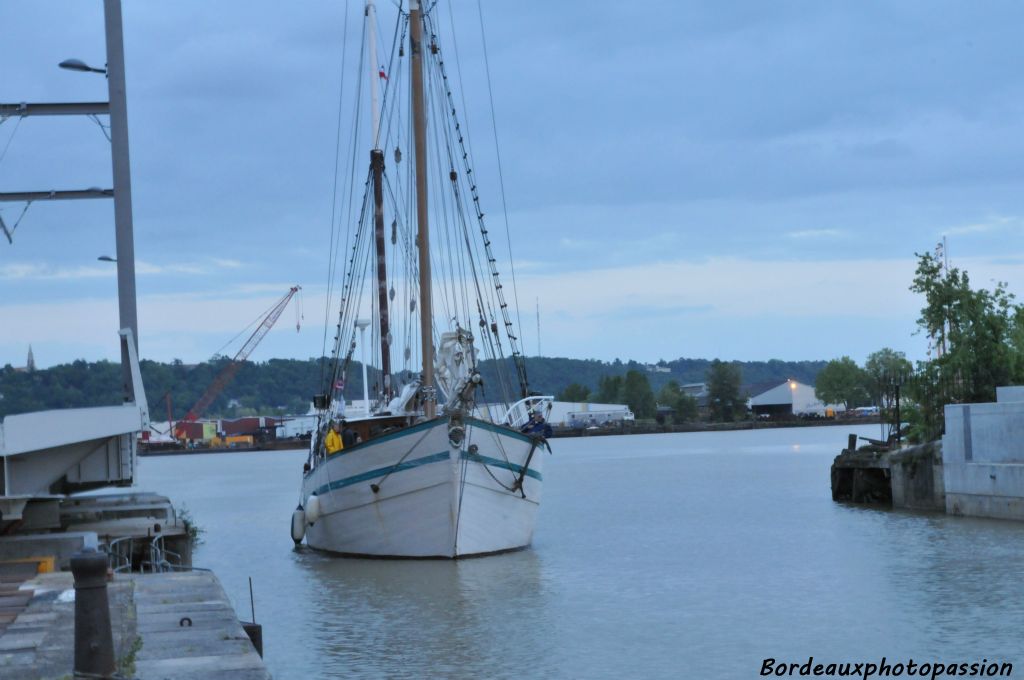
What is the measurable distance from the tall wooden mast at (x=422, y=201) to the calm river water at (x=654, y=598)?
15.2ft

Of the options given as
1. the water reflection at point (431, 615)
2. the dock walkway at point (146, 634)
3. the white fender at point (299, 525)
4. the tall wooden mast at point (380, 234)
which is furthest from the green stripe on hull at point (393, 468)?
the dock walkway at point (146, 634)

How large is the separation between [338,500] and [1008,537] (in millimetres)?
17319

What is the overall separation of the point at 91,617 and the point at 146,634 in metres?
2.49

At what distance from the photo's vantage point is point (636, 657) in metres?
20.9

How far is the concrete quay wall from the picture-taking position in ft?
122

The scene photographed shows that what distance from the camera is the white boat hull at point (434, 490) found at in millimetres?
30875

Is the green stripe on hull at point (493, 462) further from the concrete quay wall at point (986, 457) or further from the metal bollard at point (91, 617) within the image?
the metal bollard at point (91, 617)

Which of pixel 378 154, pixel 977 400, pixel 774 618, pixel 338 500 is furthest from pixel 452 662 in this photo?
pixel 977 400

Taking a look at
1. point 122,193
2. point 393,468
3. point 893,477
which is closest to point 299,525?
point 393,468

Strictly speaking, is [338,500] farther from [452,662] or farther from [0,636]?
[0,636]

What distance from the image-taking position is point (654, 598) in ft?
90.5

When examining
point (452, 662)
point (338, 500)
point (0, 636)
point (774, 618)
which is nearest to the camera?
point (0, 636)

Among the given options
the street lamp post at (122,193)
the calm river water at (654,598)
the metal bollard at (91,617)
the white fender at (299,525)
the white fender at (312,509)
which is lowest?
the calm river water at (654,598)

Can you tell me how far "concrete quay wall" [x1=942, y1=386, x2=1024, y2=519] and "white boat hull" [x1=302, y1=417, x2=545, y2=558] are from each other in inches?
523
